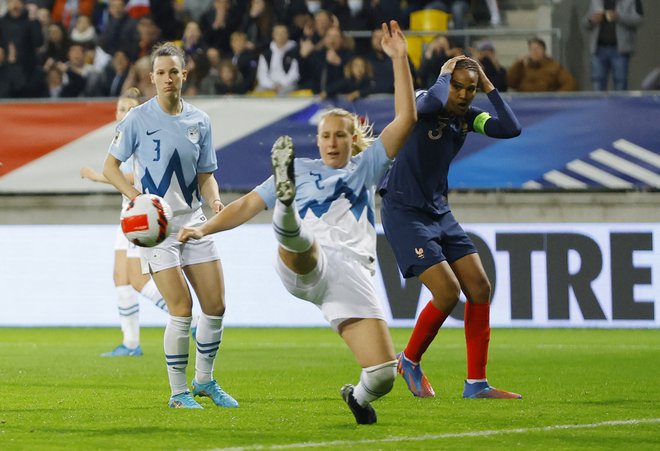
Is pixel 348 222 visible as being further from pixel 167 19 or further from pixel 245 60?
pixel 167 19

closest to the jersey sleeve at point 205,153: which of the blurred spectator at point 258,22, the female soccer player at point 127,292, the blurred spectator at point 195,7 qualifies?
the female soccer player at point 127,292

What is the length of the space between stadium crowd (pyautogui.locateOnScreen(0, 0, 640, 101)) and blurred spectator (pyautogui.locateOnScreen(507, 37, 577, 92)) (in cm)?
1

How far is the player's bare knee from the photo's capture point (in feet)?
22.6

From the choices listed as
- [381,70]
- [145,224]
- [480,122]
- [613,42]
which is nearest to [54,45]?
[381,70]

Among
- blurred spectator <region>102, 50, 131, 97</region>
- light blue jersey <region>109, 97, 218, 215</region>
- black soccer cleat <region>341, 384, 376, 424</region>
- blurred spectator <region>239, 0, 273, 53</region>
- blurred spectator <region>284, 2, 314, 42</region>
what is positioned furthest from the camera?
blurred spectator <region>239, 0, 273, 53</region>

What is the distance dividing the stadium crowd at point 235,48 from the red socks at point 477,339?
27.3ft

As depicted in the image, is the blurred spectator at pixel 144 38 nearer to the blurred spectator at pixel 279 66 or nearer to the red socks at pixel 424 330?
the blurred spectator at pixel 279 66

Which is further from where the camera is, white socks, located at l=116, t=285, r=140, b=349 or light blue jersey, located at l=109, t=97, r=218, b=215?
white socks, located at l=116, t=285, r=140, b=349

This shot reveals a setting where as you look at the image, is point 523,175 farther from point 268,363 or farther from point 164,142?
point 164,142

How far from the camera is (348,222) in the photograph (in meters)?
7.06

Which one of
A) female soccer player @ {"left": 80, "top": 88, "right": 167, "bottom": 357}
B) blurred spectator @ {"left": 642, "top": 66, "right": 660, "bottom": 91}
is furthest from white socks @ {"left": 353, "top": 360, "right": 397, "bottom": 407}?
blurred spectator @ {"left": 642, "top": 66, "right": 660, "bottom": 91}

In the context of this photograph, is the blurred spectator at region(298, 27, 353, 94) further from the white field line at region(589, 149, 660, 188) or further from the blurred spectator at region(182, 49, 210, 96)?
the white field line at region(589, 149, 660, 188)

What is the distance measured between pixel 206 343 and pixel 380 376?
1.67 metres

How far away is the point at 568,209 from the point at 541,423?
9.62 meters
